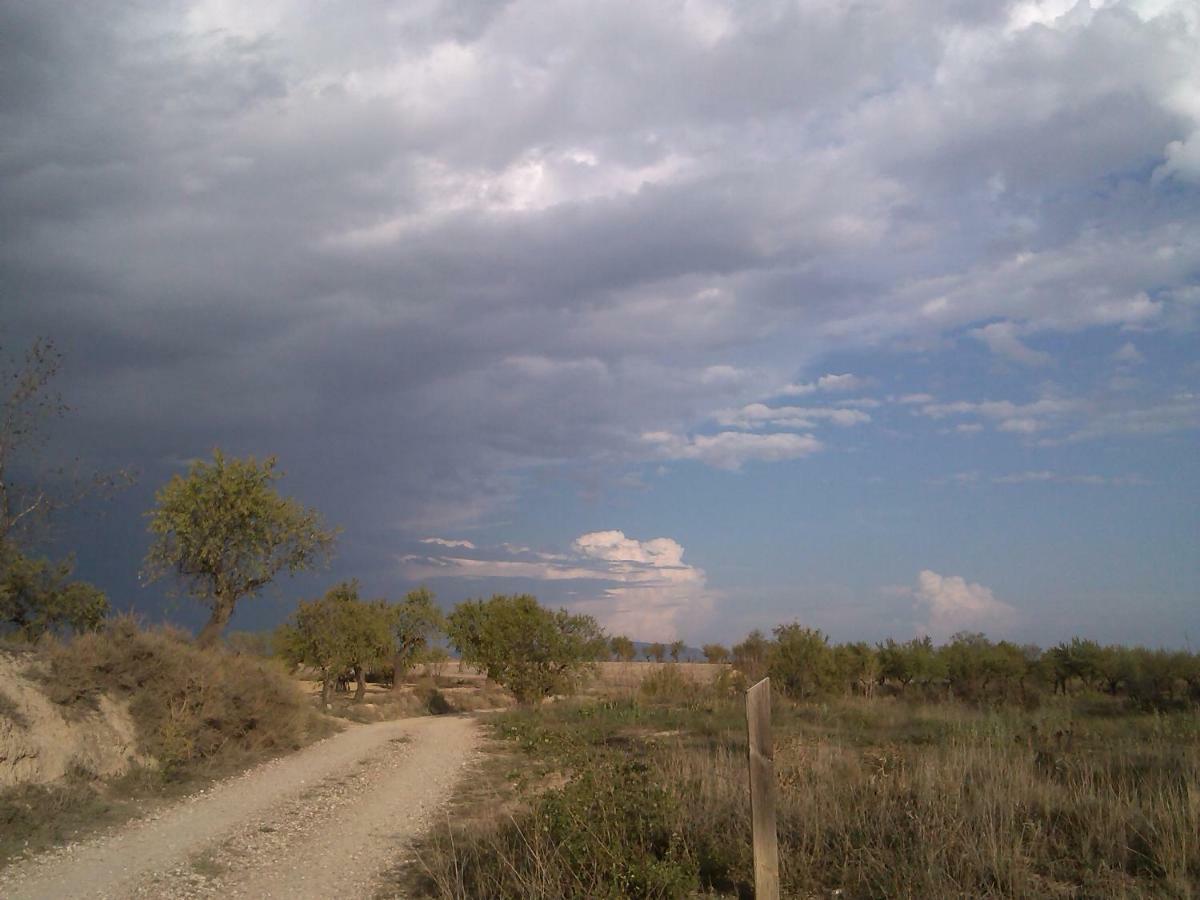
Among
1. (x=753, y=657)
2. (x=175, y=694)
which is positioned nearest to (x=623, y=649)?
(x=753, y=657)

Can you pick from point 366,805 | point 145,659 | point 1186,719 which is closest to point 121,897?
point 366,805

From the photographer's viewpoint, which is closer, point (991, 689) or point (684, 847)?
point (684, 847)

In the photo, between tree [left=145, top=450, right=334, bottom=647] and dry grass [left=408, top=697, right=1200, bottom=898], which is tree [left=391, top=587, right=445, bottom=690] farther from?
dry grass [left=408, top=697, right=1200, bottom=898]

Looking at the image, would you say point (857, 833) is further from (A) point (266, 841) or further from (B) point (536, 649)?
(B) point (536, 649)

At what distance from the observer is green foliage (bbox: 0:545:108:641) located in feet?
86.5

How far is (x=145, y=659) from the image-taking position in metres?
16.6

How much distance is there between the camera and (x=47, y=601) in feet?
92.8

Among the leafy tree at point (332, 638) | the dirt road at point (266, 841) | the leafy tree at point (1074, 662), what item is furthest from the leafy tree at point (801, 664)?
the leafy tree at point (332, 638)

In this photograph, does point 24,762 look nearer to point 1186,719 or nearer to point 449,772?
point 449,772

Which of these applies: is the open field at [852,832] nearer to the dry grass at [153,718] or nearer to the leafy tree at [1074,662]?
the dry grass at [153,718]

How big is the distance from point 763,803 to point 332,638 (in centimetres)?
3902

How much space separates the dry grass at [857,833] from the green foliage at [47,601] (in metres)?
24.1

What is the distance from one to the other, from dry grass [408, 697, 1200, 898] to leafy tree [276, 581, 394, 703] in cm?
3333

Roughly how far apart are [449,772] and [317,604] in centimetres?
2865
